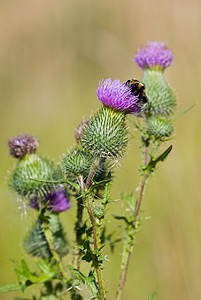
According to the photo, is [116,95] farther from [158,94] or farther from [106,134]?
[158,94]

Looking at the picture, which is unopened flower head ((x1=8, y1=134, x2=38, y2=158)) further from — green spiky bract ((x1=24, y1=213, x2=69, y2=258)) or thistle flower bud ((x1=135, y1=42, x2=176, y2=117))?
thistle flower bud ((x1=135, y1=42, x2=176, y2=117))

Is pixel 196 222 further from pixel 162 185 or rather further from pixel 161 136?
pixel 161 136

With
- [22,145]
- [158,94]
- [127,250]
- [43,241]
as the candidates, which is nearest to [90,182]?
[127,250]

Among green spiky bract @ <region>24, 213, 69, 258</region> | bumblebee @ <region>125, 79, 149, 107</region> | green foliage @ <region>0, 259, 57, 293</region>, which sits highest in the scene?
bumblebee @ <region>125, 79, 149, 107</region>

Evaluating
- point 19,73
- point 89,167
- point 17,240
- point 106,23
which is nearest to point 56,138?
point 17,240

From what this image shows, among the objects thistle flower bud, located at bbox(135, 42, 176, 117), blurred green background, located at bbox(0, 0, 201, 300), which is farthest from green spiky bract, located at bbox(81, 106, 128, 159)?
thistle flower bud, located at bbox(135, 42, 176, 117)
